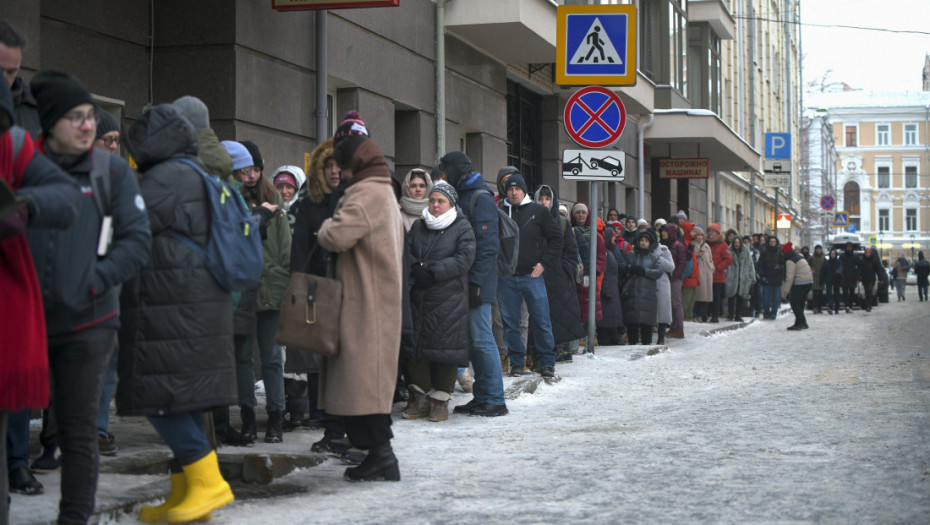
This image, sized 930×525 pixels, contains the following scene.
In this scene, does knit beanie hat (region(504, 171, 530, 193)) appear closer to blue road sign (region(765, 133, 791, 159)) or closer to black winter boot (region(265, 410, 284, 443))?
black winter boot (region(265, 410, 284, 443))

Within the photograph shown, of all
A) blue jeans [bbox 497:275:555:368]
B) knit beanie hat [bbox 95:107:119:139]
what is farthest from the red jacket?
knit beanie hat [bbox 95:107:119:139]

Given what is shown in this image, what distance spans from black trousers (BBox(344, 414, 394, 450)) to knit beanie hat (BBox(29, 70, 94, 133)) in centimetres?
222

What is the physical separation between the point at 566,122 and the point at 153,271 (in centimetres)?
886

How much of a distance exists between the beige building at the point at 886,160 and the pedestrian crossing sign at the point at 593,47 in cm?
10730

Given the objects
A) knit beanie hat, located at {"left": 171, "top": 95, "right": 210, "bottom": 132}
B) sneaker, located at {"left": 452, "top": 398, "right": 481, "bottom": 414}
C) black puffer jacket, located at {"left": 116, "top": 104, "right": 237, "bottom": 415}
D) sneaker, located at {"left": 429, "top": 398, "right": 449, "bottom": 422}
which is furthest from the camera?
sneaker, located at {"left": 452, "top": 398, "right": 481, "bottom": 414}

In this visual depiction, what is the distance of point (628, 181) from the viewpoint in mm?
26766

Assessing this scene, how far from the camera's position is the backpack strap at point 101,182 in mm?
4484

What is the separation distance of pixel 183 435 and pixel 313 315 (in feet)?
3.75

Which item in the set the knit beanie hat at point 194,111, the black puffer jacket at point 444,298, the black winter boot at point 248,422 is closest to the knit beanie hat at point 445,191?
the black puffer jacket at point 444,298

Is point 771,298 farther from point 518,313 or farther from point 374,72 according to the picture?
point 518,313

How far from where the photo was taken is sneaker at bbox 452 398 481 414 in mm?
8812

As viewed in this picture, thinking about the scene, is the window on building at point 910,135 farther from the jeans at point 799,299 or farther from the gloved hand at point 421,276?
the gloved hand at point 421,276

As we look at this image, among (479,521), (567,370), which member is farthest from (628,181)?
(479,521)

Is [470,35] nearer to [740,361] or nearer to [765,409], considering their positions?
[740,361]
